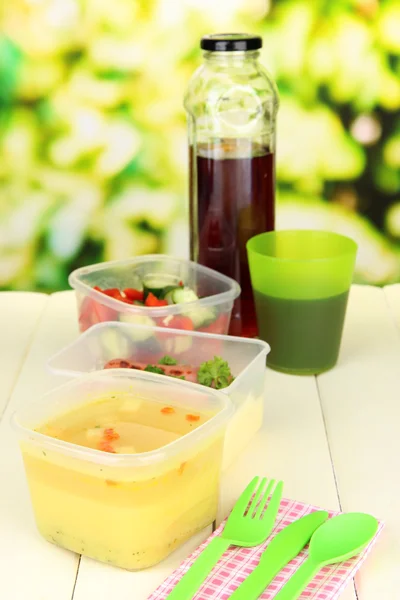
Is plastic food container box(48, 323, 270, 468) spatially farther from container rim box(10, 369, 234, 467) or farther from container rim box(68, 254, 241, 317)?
container rim box(10, 369, 234, 467)

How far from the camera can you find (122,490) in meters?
0.75

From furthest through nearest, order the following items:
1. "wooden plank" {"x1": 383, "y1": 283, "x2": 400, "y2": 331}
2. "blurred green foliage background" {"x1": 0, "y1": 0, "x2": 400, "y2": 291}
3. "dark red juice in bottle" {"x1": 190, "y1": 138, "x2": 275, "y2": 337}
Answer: "blurred green foliage background" {"x1": 0, "y1": 0, "x2": 400, "y2": 291}
"wooden plank" {"x1": 383, "y1": 283, "x2": 400, "y2": 331}
"dark red juice in bottle" {"x1": 190, "y1": 138, "x2": 275, "y2": 337}

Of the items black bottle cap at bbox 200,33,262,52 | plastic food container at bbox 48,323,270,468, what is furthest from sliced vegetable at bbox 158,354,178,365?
black bottle cap at bbox 200,33,262,52

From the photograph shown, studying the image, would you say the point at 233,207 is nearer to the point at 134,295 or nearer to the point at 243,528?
the point at 134,295

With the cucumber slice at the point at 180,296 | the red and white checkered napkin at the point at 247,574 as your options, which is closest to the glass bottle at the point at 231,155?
the cucumber slice at the point at 180,296

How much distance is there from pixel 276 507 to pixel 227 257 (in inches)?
20.0

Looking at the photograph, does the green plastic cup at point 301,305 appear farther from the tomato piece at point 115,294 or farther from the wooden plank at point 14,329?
the wooden plank at point 14,329

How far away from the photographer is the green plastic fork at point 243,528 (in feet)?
2.39

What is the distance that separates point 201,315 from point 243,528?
1.30 ft

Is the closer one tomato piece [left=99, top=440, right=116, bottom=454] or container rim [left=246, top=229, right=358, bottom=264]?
tomato piece [left=99, top=440, right=116, bottom=454]

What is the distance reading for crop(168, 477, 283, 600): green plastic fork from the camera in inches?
28.6

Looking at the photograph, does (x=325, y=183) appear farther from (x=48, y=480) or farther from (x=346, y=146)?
(x=48, y=480)

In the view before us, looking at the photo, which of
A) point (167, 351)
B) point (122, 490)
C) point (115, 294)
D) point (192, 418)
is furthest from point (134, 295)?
point (122, 490)

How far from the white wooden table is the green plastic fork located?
0.13 ft
